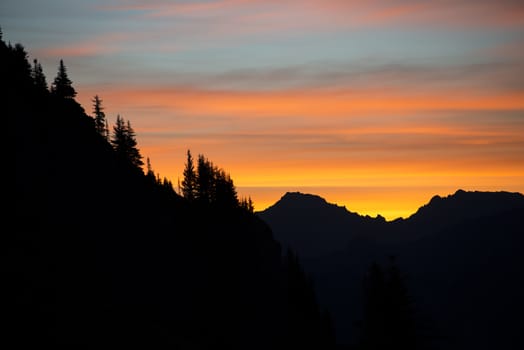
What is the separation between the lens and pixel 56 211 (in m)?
56.4

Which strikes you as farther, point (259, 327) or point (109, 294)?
point (259, 327)

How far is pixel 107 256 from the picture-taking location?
194ft

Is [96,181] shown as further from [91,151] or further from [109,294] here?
[109,294]

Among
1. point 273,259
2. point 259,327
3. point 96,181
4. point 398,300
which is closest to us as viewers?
point 398,300

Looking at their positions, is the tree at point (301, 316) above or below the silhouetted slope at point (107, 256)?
below

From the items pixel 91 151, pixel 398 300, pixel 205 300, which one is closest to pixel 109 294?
pixel 205 300

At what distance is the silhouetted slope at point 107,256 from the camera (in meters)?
42.9

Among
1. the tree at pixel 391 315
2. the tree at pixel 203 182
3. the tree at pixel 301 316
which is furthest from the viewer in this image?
the tree at pixel 203 182

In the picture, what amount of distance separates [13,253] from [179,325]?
21.7m

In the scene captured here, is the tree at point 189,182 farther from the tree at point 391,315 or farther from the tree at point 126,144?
the tree at point 391,315

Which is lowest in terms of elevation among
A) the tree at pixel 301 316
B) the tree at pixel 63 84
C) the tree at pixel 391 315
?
the tree at pixel 301 316

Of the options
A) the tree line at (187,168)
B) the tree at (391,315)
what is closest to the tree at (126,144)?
the tree line at (187,168)

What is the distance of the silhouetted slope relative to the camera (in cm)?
4291

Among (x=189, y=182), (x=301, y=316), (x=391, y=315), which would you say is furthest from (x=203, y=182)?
(x=391, y=315)
